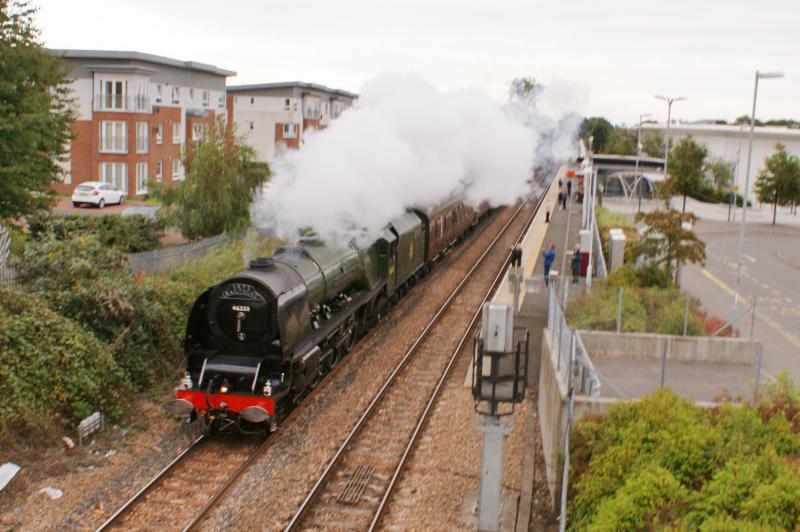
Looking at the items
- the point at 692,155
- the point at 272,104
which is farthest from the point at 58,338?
the point at 272,104

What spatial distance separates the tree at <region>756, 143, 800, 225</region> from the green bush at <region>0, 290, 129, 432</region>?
41.9 meters

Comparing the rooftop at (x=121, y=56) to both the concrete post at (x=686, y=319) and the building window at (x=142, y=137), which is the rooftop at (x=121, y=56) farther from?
the concrete post at (x=686, y=319)

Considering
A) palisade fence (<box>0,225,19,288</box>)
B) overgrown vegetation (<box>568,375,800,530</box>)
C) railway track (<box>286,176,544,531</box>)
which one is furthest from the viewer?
palisade fence (<box>0,225,19,288</box>)

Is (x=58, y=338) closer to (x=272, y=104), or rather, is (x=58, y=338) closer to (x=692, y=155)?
(x=692, y=155)

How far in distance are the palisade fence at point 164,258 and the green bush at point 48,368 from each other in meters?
4.61

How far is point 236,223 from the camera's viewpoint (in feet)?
86.2

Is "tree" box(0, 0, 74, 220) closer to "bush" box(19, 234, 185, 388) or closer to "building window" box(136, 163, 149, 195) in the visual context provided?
"bush" box(19, 234, 185, 388)

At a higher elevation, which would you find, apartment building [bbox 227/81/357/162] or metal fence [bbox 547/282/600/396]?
apartment building [bbox 227/81/357/162]

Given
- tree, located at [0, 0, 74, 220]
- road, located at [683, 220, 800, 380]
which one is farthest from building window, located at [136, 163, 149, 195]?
road, located at [683, 220, 800, 380]

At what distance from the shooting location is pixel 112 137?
147 feet

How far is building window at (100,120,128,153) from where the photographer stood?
146ft

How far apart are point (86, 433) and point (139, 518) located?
311 centimetres

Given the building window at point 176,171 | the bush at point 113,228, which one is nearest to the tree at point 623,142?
the building window at point 176,171

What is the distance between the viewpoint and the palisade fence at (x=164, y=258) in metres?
19.8
